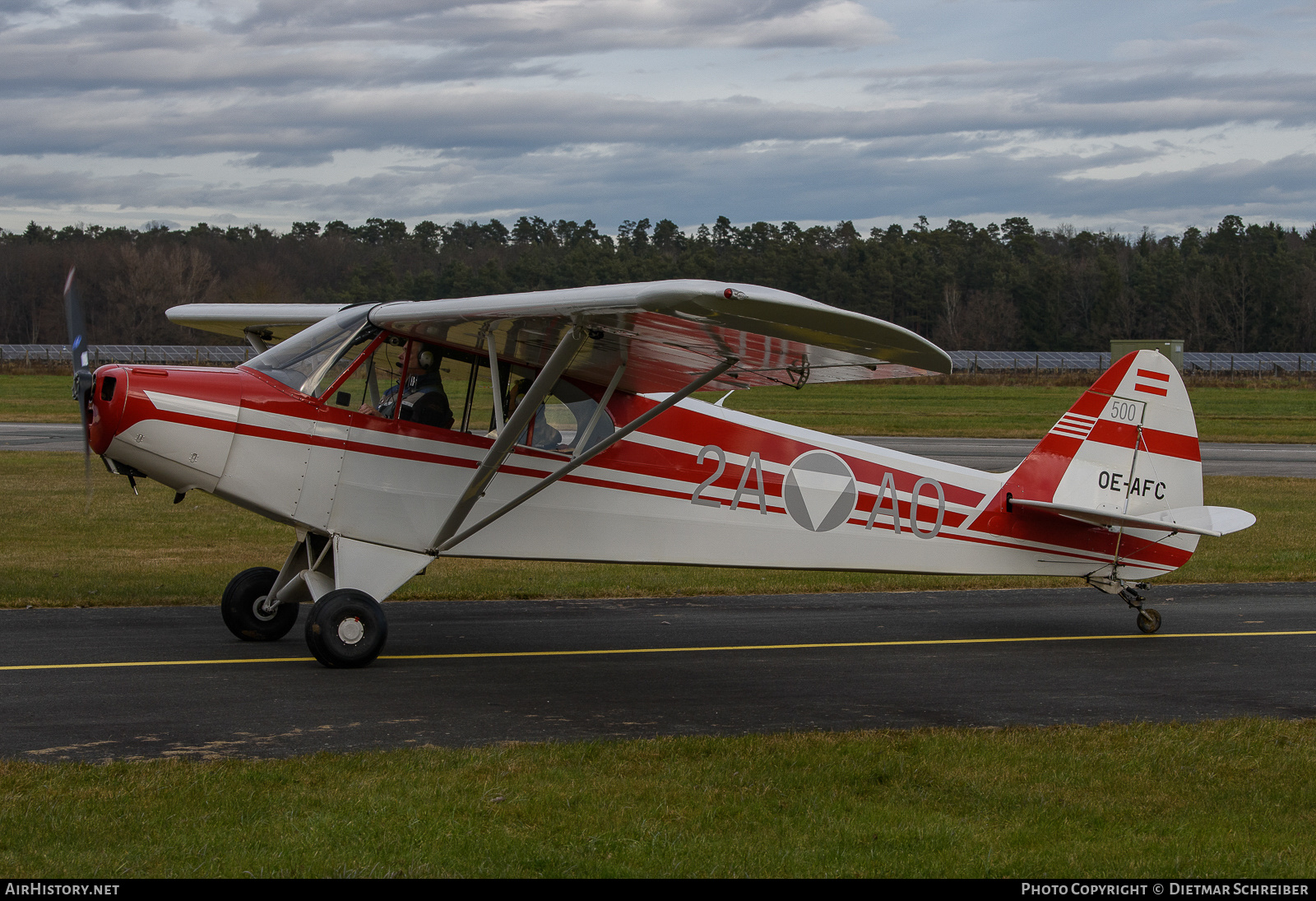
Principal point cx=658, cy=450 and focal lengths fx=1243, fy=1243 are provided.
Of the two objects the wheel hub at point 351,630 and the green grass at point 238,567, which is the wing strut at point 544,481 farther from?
the green grass at point 238,567

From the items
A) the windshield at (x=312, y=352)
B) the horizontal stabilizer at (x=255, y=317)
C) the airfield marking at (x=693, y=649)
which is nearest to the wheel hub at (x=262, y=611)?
the airfield marking at (x=693, y=649)

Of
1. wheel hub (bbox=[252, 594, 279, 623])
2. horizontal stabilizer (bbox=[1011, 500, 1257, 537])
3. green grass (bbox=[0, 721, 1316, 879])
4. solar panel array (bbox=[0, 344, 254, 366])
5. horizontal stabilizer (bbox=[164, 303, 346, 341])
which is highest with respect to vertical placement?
solar panel array (bbox=[0, 344, 254, 366])

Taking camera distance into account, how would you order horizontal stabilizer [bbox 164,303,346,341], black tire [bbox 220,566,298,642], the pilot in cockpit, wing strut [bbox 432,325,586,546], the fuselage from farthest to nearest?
1. horizontal stabilizer [bbox 164,303,346,341]
2. black tire [bbox 220,566,298,642]
3. the pilot in cockpit
4. the fuselage
5. wing strut [bbox 432,325,586,546]

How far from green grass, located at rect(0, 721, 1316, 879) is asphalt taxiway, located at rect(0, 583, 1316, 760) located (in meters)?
0.68

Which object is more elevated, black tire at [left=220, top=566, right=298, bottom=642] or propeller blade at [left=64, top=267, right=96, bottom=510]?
propeller blade at [left=64, top=267, right=96, bottom=510]

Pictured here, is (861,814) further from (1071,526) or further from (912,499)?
(1071,526)

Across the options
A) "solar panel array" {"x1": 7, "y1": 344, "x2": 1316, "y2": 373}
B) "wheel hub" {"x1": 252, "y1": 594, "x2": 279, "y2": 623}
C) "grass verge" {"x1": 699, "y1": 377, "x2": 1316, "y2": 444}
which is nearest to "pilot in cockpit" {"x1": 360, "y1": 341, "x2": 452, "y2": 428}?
"wheel hub" {"x1": 252, "y1": 594, "x2": 279, "y2": 623}

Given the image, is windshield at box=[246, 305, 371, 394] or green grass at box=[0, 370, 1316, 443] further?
green grass at box=[0, 370, 1316, 443]

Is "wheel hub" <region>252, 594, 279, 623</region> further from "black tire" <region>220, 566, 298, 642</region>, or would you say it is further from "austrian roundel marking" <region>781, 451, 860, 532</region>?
"austrian roundel marking" <region>781, 451, 860, 532</region>

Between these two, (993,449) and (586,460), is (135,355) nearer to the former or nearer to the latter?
(993,449)

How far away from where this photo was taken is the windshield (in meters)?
9.14

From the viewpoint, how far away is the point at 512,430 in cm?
866

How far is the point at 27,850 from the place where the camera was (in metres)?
5.13

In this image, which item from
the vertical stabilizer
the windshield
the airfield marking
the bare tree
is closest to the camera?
the airfield marking
